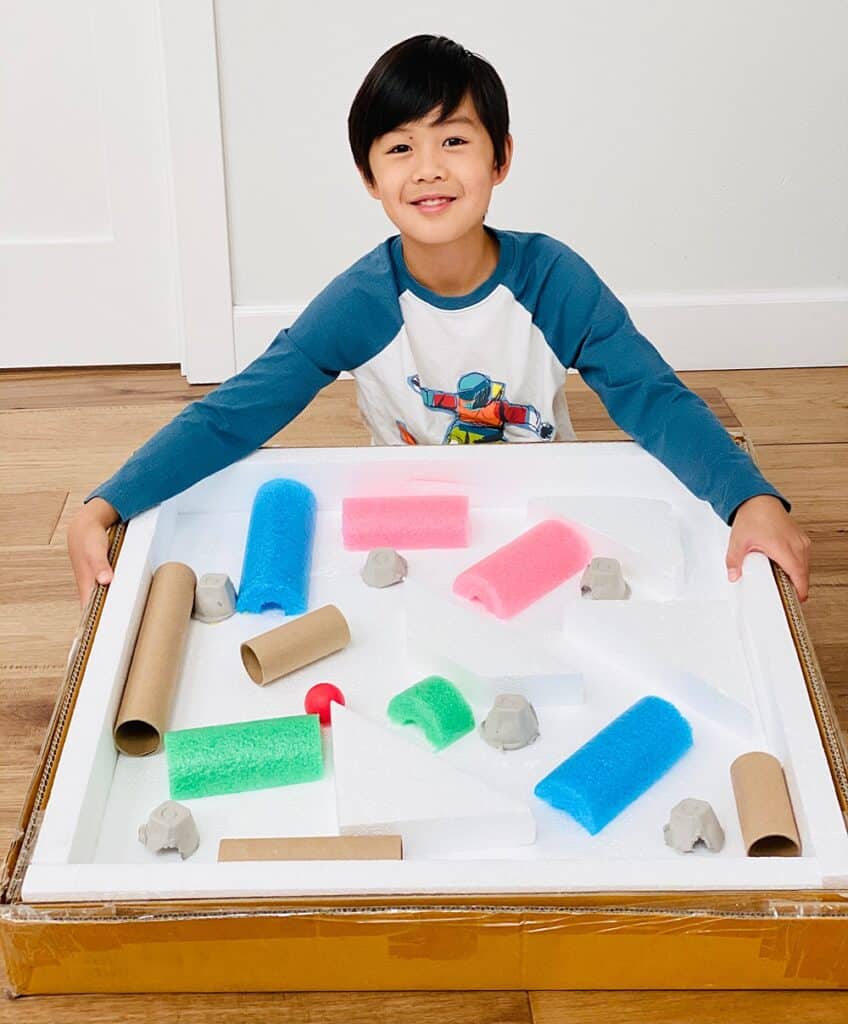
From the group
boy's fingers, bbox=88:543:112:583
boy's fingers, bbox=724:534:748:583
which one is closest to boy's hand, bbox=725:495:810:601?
boy's fingers, bbox=724:534:748:583

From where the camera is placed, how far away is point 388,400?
1.28 meters

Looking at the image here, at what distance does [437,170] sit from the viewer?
1.07m

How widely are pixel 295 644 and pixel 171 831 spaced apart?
17cm

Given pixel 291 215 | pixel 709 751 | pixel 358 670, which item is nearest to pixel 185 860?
pixel 358 670

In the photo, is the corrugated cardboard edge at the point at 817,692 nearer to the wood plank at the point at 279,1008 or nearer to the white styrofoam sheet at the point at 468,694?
the white styrofoam sheet at the point at 468,694

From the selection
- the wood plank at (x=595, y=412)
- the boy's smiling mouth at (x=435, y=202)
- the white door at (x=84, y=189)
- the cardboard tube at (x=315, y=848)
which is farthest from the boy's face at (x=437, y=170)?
the white door at (x=84, y=189)

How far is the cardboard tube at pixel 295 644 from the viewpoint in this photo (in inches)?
32.7

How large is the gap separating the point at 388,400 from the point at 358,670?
48 centimetres

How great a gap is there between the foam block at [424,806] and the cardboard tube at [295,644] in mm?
107

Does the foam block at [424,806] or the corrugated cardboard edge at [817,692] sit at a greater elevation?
the corrugated cardboard edge at [817,692]

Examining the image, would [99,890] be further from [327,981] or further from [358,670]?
[358,670]

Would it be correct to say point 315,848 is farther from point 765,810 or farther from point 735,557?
point 735,557

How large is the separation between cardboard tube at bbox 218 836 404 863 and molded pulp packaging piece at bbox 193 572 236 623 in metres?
0.23

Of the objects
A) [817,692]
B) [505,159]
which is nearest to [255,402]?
[505,159]
